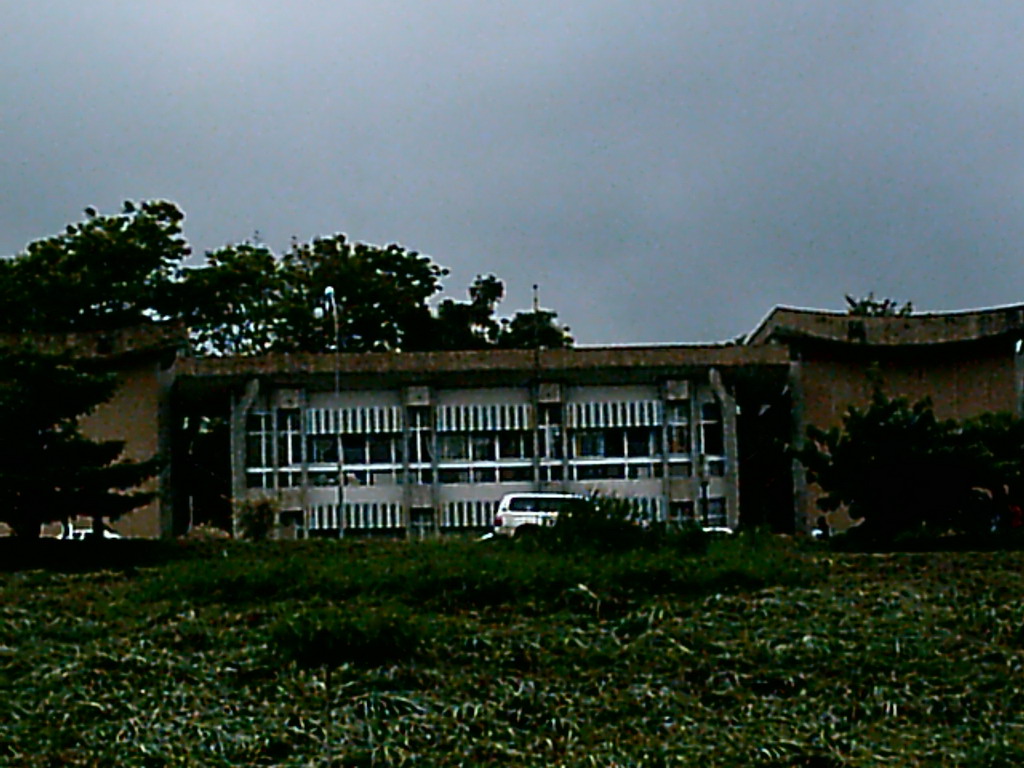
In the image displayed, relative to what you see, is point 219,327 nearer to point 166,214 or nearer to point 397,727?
point 166,214

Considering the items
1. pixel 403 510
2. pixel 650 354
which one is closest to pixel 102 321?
pixel 403 510

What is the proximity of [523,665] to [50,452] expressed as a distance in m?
12.1

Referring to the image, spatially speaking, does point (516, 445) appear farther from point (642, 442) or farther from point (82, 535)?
point (82, 535)

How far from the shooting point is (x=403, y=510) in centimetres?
3547

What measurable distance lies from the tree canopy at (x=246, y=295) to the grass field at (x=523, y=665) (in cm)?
2979

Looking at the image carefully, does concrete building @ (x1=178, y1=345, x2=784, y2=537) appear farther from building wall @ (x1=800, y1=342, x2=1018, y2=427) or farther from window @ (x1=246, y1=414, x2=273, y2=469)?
building wall @ (x1=800, y1=342, x2=1018, y2=427)

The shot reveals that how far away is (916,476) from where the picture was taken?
21.2 m

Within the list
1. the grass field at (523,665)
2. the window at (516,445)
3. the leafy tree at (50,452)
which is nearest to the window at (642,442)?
the window at (516,445)

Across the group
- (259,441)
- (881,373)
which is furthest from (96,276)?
(881,373)

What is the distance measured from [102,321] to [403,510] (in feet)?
44.1

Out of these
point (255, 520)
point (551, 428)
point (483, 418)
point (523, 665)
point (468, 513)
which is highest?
point (483, 418)

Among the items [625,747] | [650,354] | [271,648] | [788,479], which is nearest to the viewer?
[625,747]

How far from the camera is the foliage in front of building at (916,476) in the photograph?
832 inches

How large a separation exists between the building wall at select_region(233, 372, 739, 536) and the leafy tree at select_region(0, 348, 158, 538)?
14393 mm
